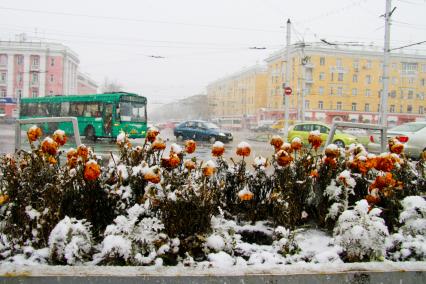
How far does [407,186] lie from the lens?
11.2 ft

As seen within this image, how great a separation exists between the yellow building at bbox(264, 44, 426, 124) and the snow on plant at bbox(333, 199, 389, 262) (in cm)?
6404

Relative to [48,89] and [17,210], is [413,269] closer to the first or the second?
[17,210]

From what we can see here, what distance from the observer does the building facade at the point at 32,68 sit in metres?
69.0

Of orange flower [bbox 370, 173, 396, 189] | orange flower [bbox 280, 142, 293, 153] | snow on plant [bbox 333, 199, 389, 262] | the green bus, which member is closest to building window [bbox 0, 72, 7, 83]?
the green bus

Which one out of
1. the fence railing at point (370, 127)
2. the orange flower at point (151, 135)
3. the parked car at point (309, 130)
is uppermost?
the parked car at point (309, 130)

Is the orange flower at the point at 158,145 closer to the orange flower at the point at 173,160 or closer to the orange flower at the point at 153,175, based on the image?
the orange flower at the point at 173,160

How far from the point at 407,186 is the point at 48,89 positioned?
2982 inches

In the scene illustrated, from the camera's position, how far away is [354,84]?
68.4 m

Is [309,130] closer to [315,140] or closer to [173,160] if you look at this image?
[315,140]

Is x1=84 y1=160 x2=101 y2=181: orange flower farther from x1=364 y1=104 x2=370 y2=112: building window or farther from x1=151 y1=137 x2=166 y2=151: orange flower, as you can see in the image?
x1=364 y1=104 x2=370 y2=112: building window

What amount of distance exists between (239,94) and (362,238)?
8512cm

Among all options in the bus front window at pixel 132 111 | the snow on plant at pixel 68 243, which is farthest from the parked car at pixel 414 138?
the bus front window at pixel 132 111

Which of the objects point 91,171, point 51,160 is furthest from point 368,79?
point 91,171

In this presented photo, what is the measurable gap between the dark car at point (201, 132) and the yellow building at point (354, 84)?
137 feet
